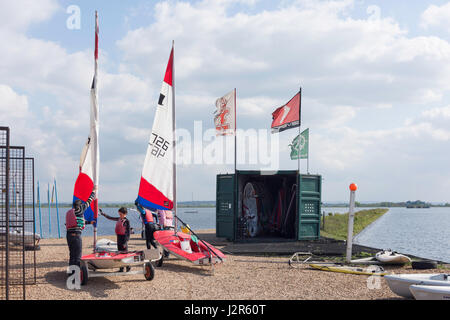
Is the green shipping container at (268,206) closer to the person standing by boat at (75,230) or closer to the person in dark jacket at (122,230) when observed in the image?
the person in dark jacket at (122,230)

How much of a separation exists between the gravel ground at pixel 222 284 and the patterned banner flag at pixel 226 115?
20.5ft

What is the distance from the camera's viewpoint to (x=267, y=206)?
1895 centimetres

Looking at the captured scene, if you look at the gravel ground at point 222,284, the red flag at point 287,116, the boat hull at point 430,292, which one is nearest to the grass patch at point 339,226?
the red flag at point 287,116

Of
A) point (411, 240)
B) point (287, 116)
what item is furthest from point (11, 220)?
point (411, 240)

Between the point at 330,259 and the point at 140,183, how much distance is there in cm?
563

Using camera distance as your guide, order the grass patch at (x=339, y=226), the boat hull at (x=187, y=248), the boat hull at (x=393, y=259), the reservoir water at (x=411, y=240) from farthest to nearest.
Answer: the grass patch at (x=339, y=226) → the reservoir water at (x=411, y=240) → the boat hull at (x=393, y=259) → the boat hull at (x=187, y=248)

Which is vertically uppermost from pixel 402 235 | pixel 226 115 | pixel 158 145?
pixel 226 115

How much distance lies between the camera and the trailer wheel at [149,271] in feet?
31.0

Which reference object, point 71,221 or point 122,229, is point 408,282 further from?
point 71,221

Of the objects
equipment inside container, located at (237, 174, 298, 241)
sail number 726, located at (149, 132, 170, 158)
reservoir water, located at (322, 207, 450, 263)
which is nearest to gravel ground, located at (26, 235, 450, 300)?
sail number 726, located at (149, 132, 170, 158)

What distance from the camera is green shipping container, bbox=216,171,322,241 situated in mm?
16453

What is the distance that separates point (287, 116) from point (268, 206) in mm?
4067

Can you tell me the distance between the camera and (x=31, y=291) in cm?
841
